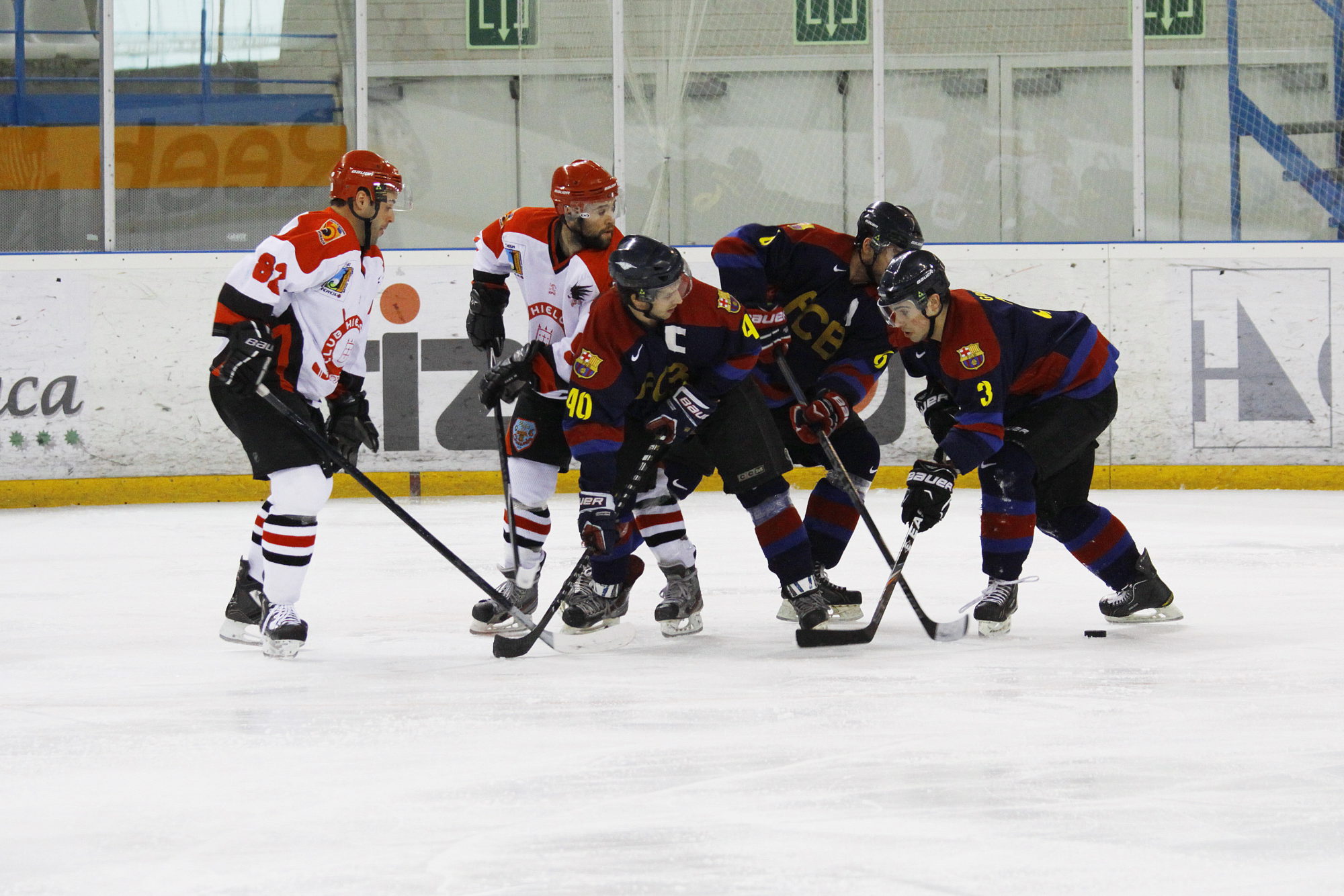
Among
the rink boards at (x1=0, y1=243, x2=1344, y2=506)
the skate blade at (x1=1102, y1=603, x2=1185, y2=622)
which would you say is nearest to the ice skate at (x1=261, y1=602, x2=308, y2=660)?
the skate blade at (x1=1102, y1=603, x2=1185, y2=622)

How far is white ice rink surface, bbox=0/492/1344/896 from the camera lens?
1.59 metres

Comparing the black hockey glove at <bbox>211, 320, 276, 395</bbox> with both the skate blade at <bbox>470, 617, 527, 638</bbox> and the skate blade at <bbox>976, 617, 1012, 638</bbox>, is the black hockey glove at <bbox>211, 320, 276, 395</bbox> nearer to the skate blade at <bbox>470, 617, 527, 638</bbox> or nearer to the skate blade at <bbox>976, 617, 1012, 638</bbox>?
the skate blade at <bbox>470, 617, 527, 638</bbox>

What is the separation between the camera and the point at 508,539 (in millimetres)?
3402

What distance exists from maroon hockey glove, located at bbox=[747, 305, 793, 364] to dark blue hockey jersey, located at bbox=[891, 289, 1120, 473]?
285 millimetres

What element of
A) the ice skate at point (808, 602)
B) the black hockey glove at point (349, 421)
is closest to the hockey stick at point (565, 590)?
the ice skate at point (808, 602)

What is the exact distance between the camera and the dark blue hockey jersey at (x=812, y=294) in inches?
134

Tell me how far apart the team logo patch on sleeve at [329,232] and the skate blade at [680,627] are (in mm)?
1089

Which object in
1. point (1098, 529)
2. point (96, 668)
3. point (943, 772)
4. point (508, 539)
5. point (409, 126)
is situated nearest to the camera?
point (943, 772)

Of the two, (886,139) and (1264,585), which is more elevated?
(886,139)

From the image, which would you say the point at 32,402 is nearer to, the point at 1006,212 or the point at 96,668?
the point at 96,668

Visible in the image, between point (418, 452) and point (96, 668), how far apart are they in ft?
A: 12.4

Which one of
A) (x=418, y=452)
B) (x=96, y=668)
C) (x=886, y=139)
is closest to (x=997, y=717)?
(x=96, y=668)

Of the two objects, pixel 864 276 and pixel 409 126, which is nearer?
pixel 864 276

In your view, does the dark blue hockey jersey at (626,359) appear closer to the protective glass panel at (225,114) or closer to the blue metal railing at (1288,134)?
the protective glass panel at (225,114)
